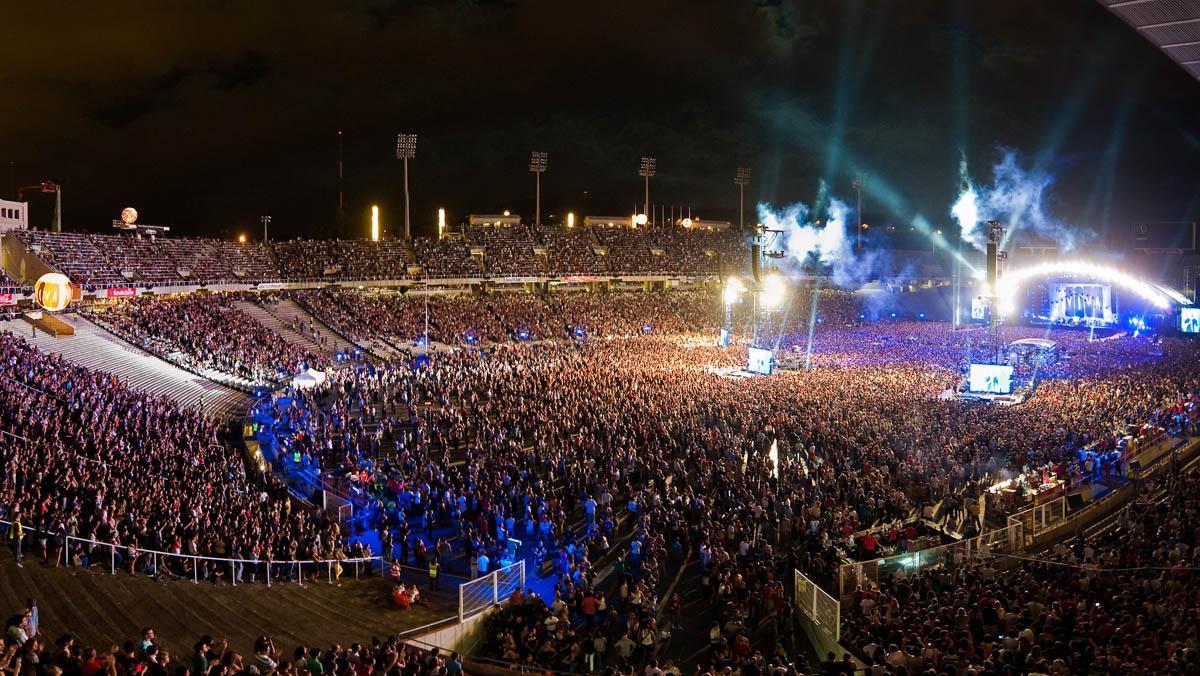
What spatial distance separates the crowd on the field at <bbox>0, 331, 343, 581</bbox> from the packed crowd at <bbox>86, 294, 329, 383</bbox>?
1063 centimetres

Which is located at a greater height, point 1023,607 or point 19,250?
point 19,250

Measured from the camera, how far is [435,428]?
21781mm

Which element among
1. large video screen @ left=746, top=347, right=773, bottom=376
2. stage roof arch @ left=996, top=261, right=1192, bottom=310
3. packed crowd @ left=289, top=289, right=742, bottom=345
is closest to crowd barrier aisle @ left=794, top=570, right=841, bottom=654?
large video screen @ left=746, top=347, right=773, bottom=376

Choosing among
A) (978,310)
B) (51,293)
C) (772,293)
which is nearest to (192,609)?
(51,293)

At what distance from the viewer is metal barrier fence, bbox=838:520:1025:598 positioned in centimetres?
1154

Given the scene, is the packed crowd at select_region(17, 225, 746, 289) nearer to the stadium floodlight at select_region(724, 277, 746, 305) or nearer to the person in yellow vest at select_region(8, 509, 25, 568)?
the stadium floodlight at select_region(724, 277, 746, 305)

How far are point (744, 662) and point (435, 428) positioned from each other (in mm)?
13951

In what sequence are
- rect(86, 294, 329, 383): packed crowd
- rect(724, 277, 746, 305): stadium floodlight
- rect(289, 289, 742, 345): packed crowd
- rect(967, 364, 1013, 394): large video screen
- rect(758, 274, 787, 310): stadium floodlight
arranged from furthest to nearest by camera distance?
rect(758, 274, 787, 310): stadium floodlight < rect(724, 277, 746, 305): stadium floodlight < rect(289, 289, 742, 345): packed crowd < rect(86, 294, 329, 383): packed crowd < rect(967, 364, 1013, 394): large video screen

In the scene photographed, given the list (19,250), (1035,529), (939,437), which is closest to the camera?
(1035,529)

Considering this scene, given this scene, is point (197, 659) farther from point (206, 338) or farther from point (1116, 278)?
point (1116, 278)

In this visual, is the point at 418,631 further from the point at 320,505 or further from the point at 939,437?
the point at 939,437

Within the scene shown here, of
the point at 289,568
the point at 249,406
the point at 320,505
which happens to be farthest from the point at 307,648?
the point at 249,406

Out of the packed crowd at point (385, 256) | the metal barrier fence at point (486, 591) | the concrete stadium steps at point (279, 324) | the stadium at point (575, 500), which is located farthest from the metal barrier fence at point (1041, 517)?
the packed crowd at point (385, 256)

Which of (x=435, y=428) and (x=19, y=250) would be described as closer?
(x=435, y=428)
